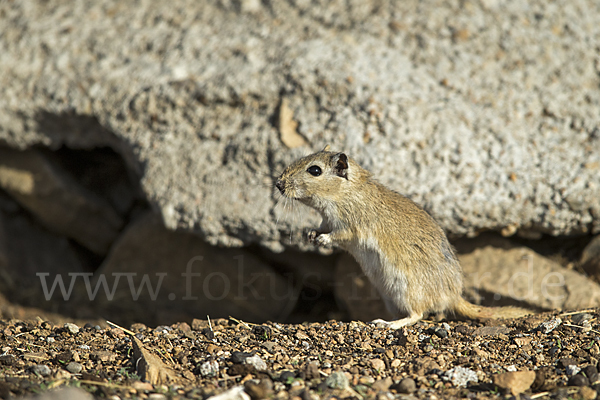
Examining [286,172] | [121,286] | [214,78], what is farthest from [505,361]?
[121,286]

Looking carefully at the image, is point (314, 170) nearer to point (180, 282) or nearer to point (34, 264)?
point (180, 282)

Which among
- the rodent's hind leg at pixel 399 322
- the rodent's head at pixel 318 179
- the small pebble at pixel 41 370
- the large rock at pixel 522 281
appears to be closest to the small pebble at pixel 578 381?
the rodent's hind leg at pixel 399 322

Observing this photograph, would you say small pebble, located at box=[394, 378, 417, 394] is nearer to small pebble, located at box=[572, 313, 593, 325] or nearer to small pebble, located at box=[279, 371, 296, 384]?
small pebble, located at box=[279, 371, 296, 384]

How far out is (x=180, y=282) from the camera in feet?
22.1

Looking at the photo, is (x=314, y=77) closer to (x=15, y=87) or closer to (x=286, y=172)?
(x=286, y=172)

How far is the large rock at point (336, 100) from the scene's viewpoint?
534cm

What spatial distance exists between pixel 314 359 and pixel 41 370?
1753mm

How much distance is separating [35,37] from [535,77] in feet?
18.9

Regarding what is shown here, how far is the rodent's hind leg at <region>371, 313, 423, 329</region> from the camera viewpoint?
4.54m

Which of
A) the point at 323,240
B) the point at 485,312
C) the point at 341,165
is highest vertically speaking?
the point at 341,165

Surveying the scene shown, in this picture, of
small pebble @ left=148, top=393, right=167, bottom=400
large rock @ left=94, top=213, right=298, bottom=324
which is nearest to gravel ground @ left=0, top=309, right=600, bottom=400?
small pebble @ left=148, top=393, right=167, bottom=400

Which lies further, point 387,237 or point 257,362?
point 387,237

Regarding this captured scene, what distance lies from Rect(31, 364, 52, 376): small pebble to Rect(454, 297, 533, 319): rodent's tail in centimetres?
325

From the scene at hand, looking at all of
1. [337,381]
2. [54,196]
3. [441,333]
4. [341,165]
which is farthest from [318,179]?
[54,196]
